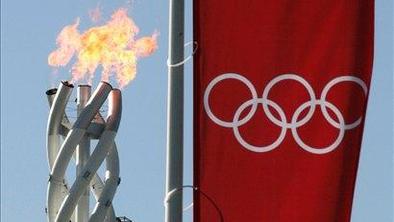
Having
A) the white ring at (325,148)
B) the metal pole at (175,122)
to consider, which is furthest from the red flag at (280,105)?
the metal pole at (175,122)

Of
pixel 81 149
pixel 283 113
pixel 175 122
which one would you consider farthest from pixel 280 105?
pixel 81 149

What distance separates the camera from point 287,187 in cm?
1202

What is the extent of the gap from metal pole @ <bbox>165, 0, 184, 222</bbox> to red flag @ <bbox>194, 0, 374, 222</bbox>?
0.28 metres

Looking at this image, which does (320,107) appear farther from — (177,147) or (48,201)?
(48,201)

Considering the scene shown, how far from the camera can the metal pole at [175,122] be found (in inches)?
450

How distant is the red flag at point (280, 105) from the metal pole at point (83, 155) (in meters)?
32.9

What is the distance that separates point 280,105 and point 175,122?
1466mm

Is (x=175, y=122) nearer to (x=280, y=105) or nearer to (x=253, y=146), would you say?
(x=253, y=146)

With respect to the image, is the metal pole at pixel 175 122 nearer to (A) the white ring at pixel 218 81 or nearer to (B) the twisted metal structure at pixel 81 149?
(A) the white ring at pixel 218 81

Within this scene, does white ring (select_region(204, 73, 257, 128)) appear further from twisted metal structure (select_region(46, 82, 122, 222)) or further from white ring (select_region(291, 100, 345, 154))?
twisted metal structure (select_region(46, 82, 122, 222))

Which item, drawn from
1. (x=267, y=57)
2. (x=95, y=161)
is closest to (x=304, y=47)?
(x=267, y=57)

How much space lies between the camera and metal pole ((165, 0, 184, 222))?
11.4 metres

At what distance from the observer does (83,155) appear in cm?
4619

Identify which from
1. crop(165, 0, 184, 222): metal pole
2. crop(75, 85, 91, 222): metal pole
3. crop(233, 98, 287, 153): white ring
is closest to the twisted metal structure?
crop(75, 85, 91, 222): metal pole
